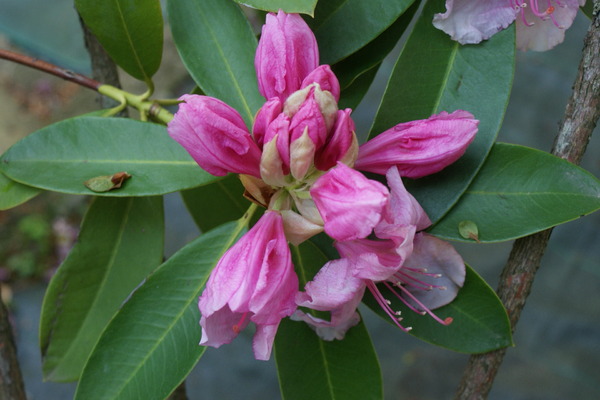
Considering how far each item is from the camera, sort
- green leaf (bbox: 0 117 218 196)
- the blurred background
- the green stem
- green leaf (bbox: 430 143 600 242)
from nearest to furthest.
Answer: green leaf (bbox: 430 143 600 242)
green leaf (bbox: 0 117 218 196)
the green stem
the blurred background

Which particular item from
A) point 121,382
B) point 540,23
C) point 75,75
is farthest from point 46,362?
point 540,23

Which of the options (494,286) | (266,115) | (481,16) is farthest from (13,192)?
(494,286)

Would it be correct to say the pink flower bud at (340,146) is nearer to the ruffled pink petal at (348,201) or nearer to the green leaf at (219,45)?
the ruffled pink petal at (348,201)

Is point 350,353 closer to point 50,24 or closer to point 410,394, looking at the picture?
point 410,394

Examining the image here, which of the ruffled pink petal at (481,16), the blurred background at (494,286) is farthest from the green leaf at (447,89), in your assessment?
the blurred background at (494,286)

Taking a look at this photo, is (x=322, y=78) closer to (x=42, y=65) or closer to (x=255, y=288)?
(x=255, y=288)

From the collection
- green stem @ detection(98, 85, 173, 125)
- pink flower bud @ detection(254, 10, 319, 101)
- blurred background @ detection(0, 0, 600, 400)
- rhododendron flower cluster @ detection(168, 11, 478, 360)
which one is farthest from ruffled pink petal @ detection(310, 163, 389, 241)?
blurred background @ detection(0, 0, 600, 400)

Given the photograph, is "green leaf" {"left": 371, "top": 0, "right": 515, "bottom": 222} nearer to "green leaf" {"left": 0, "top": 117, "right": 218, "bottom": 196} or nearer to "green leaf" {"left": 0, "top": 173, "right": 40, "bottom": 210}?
"green leaf" {"left": 0, "top": 117, "right": 218, "bottom": 196}
